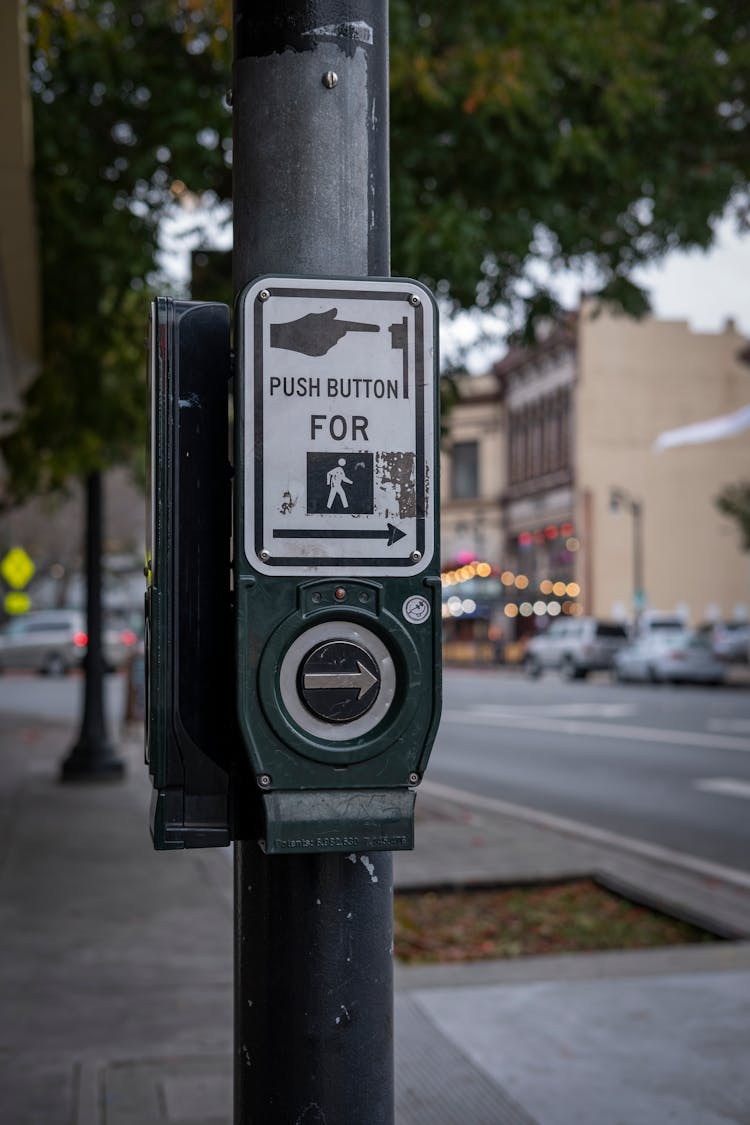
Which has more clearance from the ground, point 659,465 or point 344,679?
point 659,465

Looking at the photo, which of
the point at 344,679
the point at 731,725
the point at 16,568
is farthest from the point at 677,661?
the point at 344,679

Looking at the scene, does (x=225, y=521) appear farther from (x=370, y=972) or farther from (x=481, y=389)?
(x=481, y=389)

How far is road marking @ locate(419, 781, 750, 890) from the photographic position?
8.62 m

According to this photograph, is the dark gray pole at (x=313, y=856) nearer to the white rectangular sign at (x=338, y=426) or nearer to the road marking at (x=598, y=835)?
the white rectangular sign at (x=338, y=426)

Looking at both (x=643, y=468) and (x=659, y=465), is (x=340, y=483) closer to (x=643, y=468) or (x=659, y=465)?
(x=643, y=468)

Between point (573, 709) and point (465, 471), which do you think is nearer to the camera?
point (573, 709)

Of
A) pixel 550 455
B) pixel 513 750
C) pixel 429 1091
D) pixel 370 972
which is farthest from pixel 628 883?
pixel 550 455

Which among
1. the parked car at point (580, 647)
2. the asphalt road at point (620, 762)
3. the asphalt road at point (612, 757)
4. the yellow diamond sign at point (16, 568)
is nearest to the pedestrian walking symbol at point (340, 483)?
the asphalt road at point (612, 757)

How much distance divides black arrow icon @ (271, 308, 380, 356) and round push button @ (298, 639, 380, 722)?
45cm

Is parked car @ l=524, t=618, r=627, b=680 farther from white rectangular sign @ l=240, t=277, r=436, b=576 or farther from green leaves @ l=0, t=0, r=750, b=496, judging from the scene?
white rectangular sign @ l=240, t=277, r=436, b=576

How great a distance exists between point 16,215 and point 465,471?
58.3m

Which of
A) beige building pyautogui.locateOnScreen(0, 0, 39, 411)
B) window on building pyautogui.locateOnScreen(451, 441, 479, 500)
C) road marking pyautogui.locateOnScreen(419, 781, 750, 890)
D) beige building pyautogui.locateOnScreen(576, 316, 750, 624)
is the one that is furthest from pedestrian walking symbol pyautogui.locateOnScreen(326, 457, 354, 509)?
window on building pyautogui.locateOnScreen(451, 441, 479, 500)

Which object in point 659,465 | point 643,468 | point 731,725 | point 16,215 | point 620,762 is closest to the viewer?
point 16,215

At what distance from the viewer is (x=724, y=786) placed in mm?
Result: 13414
